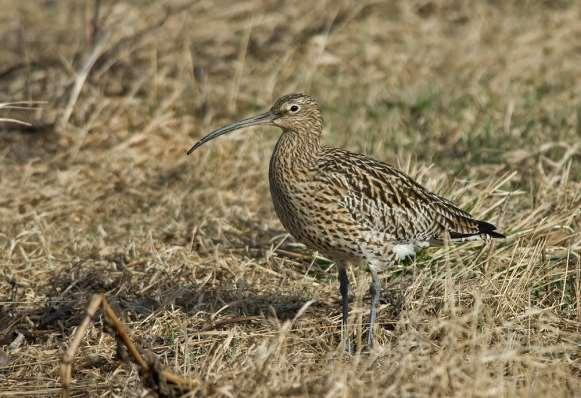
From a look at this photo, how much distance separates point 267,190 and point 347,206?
2618 millimetres

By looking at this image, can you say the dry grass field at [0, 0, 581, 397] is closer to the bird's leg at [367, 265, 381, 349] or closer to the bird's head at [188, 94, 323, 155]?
the bird's leg at [367, 265, 381, 349]

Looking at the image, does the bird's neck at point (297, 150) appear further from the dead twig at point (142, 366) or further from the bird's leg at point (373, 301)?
the dead twig at point (142, 366)

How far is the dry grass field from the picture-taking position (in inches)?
215

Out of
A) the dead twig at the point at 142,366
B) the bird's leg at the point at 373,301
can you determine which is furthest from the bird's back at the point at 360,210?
the dead twig at the point at 142,366

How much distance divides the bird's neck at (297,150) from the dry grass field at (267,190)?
884mm

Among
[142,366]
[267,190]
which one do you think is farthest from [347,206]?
[267,190]

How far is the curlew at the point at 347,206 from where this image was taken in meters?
6.09

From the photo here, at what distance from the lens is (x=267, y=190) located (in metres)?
8.70

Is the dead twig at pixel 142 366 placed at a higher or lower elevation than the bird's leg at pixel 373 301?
higher

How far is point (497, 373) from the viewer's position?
493cm

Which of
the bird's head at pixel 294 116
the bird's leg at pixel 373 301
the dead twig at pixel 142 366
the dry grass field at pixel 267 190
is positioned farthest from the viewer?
the bird's head at pixel 294 116

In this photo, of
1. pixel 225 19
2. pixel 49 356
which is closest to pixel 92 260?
pixel 49 356

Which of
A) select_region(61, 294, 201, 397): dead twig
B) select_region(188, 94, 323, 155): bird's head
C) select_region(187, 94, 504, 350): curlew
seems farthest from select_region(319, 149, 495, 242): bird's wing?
select_region(61, 294, 201, 397): dead twig

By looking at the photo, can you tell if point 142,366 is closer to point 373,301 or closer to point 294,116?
point 373,301
